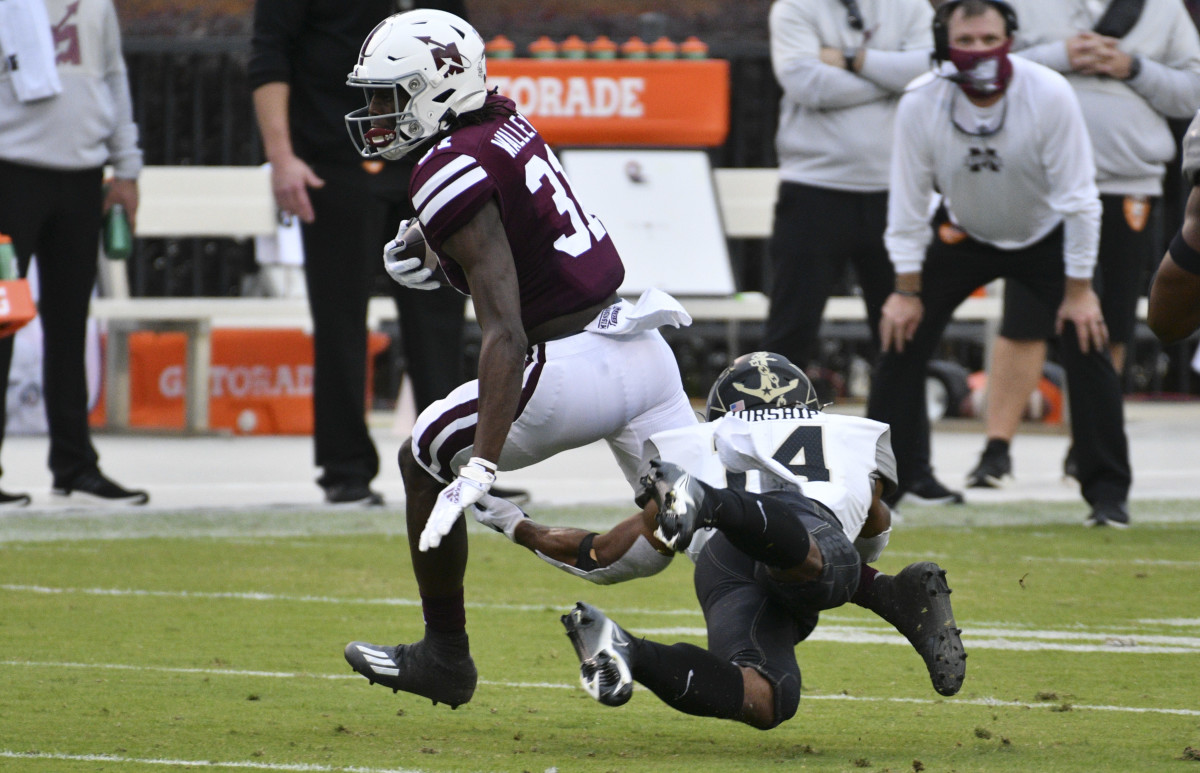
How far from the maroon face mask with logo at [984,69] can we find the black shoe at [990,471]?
224 centimetres

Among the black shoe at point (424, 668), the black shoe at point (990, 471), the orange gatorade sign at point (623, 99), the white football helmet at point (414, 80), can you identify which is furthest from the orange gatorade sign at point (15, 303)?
the orange gatorade sign at point (623, 99)

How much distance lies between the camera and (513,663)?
459 cm

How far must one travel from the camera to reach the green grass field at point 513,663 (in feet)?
11.6

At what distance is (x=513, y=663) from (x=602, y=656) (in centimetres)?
123

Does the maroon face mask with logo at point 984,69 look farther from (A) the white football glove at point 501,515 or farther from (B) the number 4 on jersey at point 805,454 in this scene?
(A) the white football glove at point 501,515

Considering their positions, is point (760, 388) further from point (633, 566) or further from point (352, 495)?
point (352, 495)

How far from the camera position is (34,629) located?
4883 mm

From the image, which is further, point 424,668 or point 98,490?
point 98,490

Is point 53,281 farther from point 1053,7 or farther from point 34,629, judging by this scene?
point 1053,7

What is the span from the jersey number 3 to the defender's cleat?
3.51 ft

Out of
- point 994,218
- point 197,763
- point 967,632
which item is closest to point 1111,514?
point 994,218

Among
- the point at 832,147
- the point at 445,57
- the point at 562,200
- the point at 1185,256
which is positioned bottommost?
the point at 832,147

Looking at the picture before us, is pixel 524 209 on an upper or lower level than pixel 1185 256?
lower

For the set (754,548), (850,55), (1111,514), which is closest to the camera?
(754,548)
